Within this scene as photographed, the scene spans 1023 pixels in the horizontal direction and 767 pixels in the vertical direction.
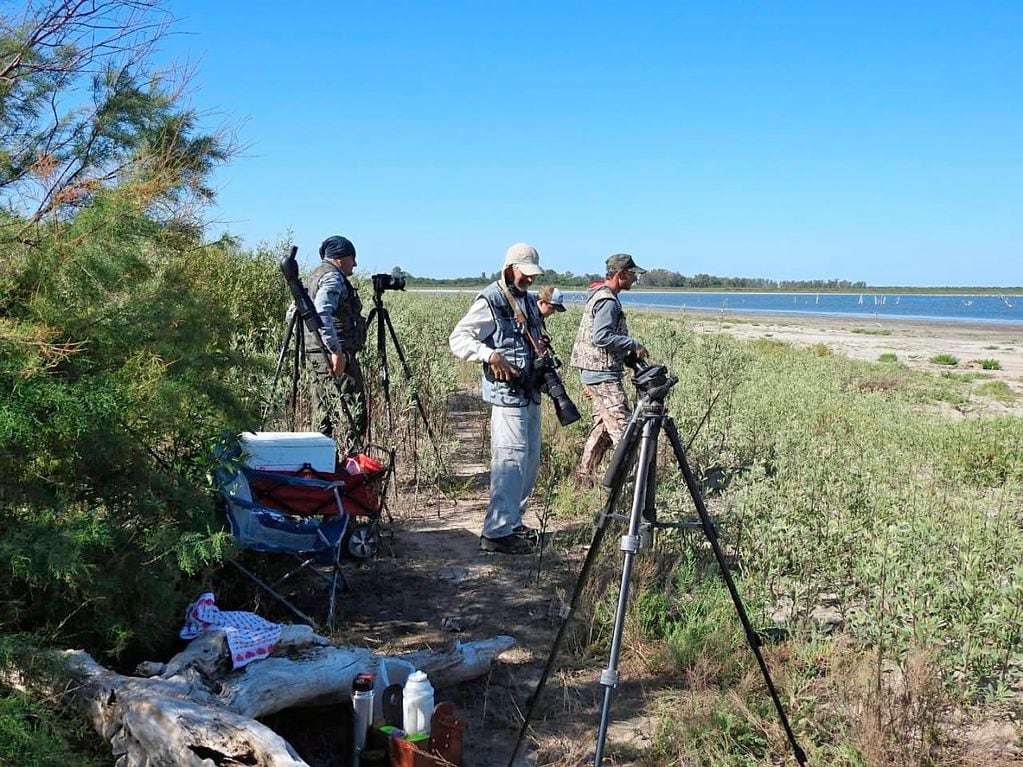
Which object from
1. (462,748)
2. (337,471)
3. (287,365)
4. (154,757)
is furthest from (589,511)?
(154,757)

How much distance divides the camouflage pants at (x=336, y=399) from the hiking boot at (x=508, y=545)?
1.11 meters

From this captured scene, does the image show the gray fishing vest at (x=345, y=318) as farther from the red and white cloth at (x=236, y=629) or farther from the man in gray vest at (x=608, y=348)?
the red and white cloth at (x=236, y=629)

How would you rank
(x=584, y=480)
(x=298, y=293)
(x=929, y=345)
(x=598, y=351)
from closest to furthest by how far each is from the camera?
(x=298, y=293)
(x=598, y=351)
(x=584, y=480)
(x=929, y=345)

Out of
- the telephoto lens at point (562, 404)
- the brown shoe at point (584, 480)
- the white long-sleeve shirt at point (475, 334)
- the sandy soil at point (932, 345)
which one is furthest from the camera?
the sandy soil at point (932, 345)

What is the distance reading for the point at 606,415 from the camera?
6.44 metres

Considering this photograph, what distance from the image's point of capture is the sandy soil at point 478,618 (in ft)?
10.5

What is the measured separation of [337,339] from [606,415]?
211 cm

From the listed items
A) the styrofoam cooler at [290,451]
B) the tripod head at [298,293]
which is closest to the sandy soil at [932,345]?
the tripod head at [298,293]

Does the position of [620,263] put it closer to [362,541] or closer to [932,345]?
[362,541]

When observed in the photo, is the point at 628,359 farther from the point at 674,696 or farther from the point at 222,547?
the point at 222,547

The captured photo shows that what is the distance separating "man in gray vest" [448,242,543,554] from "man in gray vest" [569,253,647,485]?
1.03 meters

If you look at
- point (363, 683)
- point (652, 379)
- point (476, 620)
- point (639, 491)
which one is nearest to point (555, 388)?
point (476, 620)

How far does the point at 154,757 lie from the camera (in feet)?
7.81

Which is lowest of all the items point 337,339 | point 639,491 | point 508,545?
point 508,545
